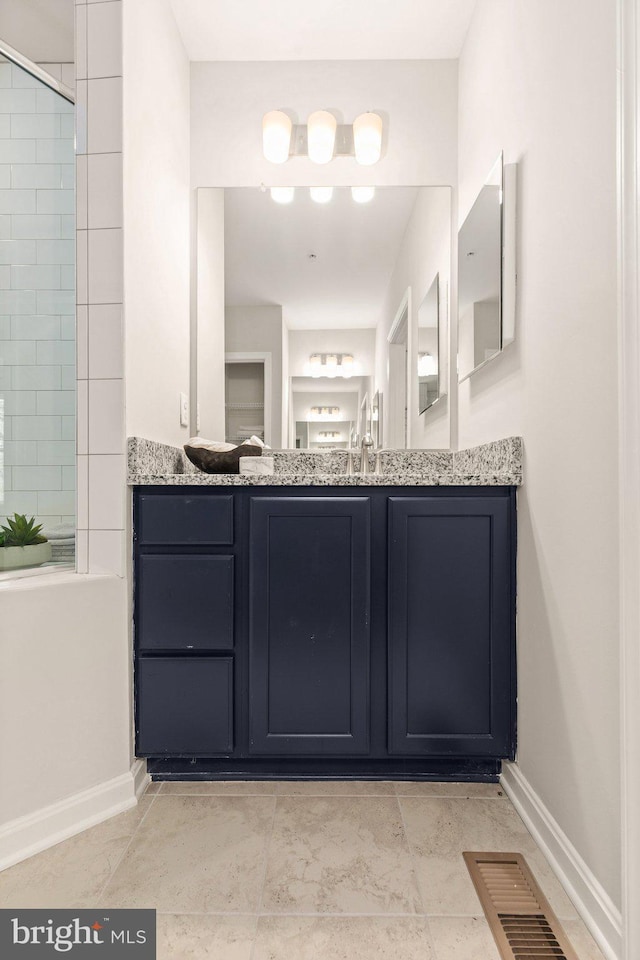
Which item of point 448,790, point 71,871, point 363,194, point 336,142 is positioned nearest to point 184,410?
point 363,194

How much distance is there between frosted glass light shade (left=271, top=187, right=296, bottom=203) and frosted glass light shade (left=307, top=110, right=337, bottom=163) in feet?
0.47

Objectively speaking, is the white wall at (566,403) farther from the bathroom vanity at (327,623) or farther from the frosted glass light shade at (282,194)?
the frosted glass light shade at (282,194)

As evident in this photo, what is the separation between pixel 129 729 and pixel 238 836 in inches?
16.5

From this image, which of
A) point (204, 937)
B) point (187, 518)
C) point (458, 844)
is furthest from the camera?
point (187, 518)

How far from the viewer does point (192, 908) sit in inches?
45.1

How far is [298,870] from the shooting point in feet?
4.14

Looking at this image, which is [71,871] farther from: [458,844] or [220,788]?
[458,844]

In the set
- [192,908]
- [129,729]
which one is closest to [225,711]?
[129,729]

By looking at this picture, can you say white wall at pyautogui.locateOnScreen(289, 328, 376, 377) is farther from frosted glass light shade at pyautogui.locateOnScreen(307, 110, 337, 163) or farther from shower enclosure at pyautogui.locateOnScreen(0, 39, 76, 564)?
shower enclosure at pyautogui.locateOnScreen(0, 39, 76, 564)

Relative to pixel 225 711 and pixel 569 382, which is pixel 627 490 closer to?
pixel 569 382

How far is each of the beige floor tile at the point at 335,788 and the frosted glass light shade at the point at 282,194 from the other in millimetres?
2064

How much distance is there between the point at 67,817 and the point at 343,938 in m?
0.75

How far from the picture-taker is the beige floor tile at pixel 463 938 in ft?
3.41

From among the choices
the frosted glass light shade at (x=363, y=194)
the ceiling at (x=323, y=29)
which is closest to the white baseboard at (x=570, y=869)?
the frosted glass light shade at (x=363, y=194)
